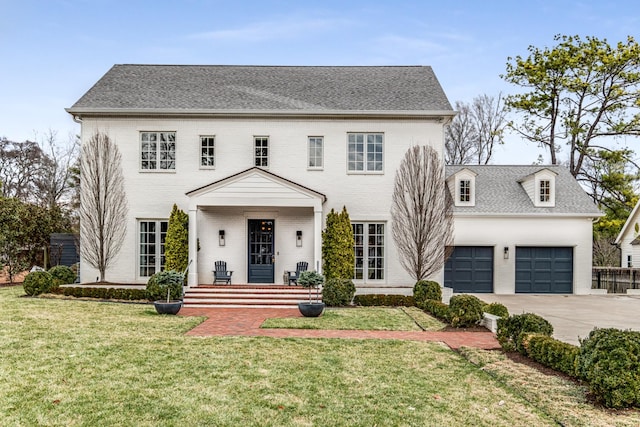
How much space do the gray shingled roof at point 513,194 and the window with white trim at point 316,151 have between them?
6.89 m

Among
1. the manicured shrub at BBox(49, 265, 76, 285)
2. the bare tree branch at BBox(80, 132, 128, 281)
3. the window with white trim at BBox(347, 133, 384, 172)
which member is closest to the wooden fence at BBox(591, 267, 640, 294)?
the window with white trim at BBox(347, 133, 384, 172)

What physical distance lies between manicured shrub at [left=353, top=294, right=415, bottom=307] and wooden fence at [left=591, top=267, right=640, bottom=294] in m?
11.6

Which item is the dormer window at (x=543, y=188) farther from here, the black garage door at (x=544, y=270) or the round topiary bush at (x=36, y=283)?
the round topiary bush at (x=36, y=283)

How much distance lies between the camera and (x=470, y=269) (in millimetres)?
19406

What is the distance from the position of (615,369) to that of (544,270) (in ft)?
50.4

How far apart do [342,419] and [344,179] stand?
468 inches

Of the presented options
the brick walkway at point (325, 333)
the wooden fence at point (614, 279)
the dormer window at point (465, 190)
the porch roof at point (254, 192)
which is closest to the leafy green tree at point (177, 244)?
the porch roof at point (254, 192)

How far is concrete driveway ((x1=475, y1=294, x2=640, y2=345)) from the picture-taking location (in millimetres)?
11438

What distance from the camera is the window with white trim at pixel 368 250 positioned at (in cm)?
1652

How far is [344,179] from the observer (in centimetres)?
1642

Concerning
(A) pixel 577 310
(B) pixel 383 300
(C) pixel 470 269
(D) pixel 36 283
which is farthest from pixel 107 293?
(A) pixel 577 310

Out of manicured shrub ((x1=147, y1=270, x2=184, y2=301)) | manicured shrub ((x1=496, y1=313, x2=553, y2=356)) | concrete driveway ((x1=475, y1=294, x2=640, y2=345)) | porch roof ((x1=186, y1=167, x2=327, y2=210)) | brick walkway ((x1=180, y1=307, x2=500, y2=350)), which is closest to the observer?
manicured shrub ((x1=496, y1=313, x2=553, y2=356))

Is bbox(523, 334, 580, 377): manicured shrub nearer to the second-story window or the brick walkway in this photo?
the brick walkway

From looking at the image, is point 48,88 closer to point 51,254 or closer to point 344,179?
point 51,254
